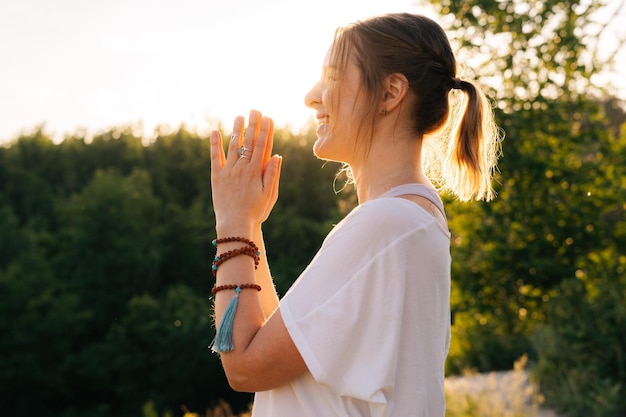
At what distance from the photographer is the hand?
5.15 feet

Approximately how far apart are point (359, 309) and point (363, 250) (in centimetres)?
11

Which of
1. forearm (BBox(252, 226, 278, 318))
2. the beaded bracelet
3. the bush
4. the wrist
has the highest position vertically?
the wrist

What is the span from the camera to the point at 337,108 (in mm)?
1572

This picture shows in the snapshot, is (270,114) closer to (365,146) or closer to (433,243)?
(365,146)

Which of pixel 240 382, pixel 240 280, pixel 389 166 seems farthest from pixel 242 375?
pixel 389 166

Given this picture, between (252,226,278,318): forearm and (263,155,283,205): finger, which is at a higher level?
(263,155,283,205): finger

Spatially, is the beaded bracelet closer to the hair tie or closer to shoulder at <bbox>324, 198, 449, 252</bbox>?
shoulder at <bbox>324, 198, 449, 252</bbox>

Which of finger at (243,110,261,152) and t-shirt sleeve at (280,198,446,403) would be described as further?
finger at (243,110,261,152)

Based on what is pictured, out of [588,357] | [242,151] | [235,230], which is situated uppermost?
[242,151]

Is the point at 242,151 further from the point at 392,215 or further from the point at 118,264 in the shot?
the point at 118,264

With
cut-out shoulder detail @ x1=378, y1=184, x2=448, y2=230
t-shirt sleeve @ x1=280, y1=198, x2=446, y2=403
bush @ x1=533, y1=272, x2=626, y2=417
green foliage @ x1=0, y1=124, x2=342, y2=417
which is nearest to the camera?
t-shirt sleeve @ x1=280, y1=198, x2=446, y2=403

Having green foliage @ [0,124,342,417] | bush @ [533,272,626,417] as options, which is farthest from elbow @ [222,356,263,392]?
green foliage @ [0,124,342,417]

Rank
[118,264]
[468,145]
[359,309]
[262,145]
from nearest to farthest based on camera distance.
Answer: [359,309], [262,145], [468,145], [118,264]

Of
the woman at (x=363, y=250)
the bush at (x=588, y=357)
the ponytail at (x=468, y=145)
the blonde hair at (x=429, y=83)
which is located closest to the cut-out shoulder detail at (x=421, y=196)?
the woman at (x=363, y=250)
